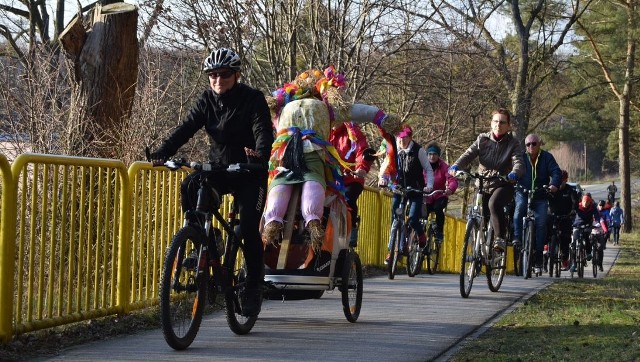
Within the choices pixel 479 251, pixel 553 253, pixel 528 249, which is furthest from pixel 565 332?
pixel 553 253

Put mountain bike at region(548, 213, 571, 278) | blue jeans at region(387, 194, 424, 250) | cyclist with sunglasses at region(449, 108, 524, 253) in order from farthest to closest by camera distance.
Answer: mountain bike at region(548, 213, 571, 278) → blue jeans at region(387, 194, 424, 250) → cyclist with sunglasses at region(449, 108, 524, 253)

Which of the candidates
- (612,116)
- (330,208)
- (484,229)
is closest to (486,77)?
(484,229)

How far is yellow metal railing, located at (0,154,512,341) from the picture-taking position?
6.88 metres

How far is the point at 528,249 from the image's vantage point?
50.4 feet

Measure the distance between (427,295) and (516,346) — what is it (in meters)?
3.97

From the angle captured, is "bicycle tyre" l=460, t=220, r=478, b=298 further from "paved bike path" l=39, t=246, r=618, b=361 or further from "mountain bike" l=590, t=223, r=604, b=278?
"mountain bike" l=590, t=223, r=604, b=278

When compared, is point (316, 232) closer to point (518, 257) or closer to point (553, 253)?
point (518, 257)

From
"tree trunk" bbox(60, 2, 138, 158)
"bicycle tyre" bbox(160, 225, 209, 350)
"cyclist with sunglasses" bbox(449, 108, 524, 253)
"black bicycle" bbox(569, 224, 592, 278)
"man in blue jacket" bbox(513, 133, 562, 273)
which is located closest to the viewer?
"bicycle tyre" bbox(160, 225, 209, 350)

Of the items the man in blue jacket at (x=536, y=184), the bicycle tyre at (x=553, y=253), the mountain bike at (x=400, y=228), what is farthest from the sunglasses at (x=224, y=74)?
the bicycle tyre at (x=553, y=253)

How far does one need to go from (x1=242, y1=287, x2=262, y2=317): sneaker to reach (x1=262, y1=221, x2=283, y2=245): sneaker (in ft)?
1.84

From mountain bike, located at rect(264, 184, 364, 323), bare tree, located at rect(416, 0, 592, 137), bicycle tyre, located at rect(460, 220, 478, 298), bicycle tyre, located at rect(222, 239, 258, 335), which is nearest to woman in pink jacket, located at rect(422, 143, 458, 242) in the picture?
bicycle tyre, located at rect(460, 220, 478, 298)

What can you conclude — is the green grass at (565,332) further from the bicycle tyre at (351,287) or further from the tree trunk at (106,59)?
the tree trunk at (106,59)

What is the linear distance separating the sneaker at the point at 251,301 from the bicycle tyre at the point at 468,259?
3894mm

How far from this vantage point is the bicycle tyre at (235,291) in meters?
7.47
